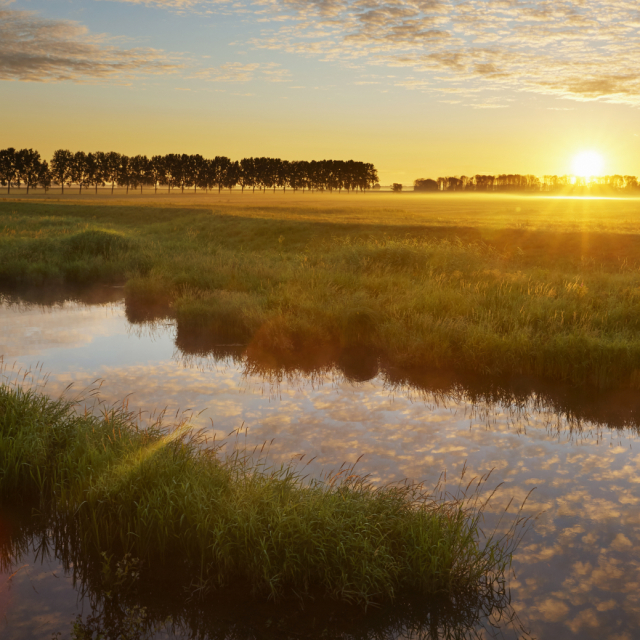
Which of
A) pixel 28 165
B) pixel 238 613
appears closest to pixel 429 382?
pixel 238 613

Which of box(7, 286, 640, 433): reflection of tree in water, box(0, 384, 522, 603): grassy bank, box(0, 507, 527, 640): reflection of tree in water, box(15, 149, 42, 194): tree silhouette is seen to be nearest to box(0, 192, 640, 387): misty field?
box(7, 286, 640, 433): reflection of tree in water

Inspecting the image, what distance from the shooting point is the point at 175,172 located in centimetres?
15888

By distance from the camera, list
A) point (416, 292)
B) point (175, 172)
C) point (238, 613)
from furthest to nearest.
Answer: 1. point (175, 172)
2. point (416, 292)
3. point (238, 613)

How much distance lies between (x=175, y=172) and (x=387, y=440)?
162 metres

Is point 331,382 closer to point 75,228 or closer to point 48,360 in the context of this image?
point 48,360

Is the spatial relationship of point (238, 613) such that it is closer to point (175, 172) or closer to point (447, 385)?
point (447, 385)

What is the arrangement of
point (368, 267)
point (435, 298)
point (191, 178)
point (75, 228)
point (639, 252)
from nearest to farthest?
point (435, 298), point (368, 267), point (639, 252), point (75, 228), point (191, 178)

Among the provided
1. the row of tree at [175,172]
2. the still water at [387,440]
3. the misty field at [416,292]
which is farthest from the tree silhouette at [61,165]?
the still water at [387,440]

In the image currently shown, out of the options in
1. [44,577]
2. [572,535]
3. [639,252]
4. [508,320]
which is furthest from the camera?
[639,252]

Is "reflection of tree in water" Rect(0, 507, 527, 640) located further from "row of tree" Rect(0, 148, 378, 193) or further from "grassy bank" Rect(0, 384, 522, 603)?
"row of tree" Rect(0, 148, 378, 193)

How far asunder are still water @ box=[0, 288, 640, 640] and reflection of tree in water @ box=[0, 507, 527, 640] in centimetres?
2

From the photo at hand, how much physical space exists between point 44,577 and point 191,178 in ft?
546

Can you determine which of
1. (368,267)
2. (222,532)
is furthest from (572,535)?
(368,267)

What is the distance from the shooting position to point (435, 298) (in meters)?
15.8
